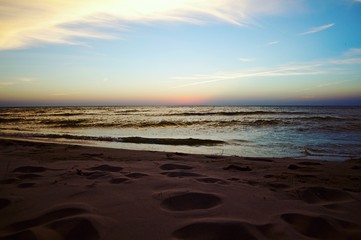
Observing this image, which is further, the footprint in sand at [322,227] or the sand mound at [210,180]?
the sand mound at [210,180]

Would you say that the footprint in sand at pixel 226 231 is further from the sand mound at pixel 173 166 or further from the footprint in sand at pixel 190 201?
the sand mound at pixel 173 166

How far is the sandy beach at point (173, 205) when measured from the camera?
193 cm

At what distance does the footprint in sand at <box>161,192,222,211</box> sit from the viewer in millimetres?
2418

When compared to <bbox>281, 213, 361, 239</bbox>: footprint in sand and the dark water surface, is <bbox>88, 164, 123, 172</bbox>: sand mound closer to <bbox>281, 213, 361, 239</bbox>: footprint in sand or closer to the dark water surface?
<bbox>281, 213, 361, 239</bbox>: footprint in sand

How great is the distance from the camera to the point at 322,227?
6.75 ft

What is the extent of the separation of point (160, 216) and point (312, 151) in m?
6.93

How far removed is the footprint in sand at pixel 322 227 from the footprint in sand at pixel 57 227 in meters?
1.63

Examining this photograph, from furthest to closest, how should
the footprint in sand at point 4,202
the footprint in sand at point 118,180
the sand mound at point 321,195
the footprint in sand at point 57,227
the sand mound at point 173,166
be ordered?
the sand mound at point 173,166
the footprint in sand at point 118,180
the sand mound at point 321,195
the footprint in sand at point 4,202
the footprint in sand at point 57,227

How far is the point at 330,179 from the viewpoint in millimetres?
3811

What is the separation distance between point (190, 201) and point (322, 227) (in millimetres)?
1197

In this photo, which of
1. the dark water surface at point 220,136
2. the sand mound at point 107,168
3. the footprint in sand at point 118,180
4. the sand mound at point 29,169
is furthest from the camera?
the dark water surface at point 220,136

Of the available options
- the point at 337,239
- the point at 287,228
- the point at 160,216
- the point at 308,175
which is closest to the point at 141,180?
the point at 160,216

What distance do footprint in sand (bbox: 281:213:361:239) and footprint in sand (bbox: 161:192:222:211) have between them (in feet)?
2.27

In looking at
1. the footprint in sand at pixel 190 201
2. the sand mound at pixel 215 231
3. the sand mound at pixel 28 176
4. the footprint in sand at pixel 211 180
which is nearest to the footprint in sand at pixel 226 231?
the sand mound at pixel 215 231
